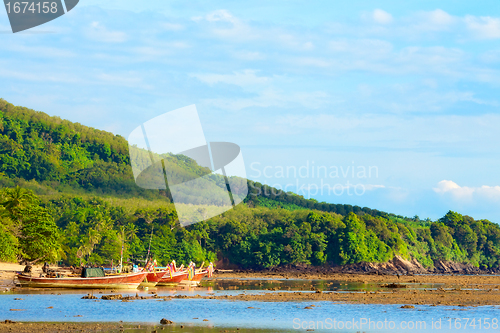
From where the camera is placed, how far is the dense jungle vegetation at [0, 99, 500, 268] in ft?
286

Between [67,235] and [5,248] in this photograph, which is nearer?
[5,248]

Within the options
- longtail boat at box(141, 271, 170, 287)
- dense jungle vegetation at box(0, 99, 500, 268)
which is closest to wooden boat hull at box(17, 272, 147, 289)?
longtail boat at box(141, 271, 170, 287)

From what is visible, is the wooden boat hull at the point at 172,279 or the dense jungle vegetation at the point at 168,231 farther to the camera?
the dense jungle vegetation at the point at 168,231

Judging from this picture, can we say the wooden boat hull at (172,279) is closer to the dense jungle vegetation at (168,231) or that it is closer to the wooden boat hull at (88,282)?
the wooden boat hull at (88,282)

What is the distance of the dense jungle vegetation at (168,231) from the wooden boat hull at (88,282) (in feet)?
50.4

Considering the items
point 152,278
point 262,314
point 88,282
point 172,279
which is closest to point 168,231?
point 172,279

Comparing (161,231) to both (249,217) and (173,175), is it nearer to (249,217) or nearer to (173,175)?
(173,175)

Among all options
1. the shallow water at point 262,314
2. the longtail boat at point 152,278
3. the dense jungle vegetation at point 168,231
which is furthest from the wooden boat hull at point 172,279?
the shallow water at point 262,314

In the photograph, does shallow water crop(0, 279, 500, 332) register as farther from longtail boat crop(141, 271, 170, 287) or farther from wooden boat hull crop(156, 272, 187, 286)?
wooden boat hull crop(156, 272, 187, 286)

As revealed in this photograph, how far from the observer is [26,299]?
42312 millimetres

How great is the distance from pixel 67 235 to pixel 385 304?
8802cm

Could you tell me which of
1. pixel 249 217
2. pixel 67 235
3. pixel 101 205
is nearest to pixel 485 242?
pixel 249 217

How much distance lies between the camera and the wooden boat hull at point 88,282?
179ft

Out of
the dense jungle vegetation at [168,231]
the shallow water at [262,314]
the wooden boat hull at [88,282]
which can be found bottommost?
the shallow water at [262,314]
